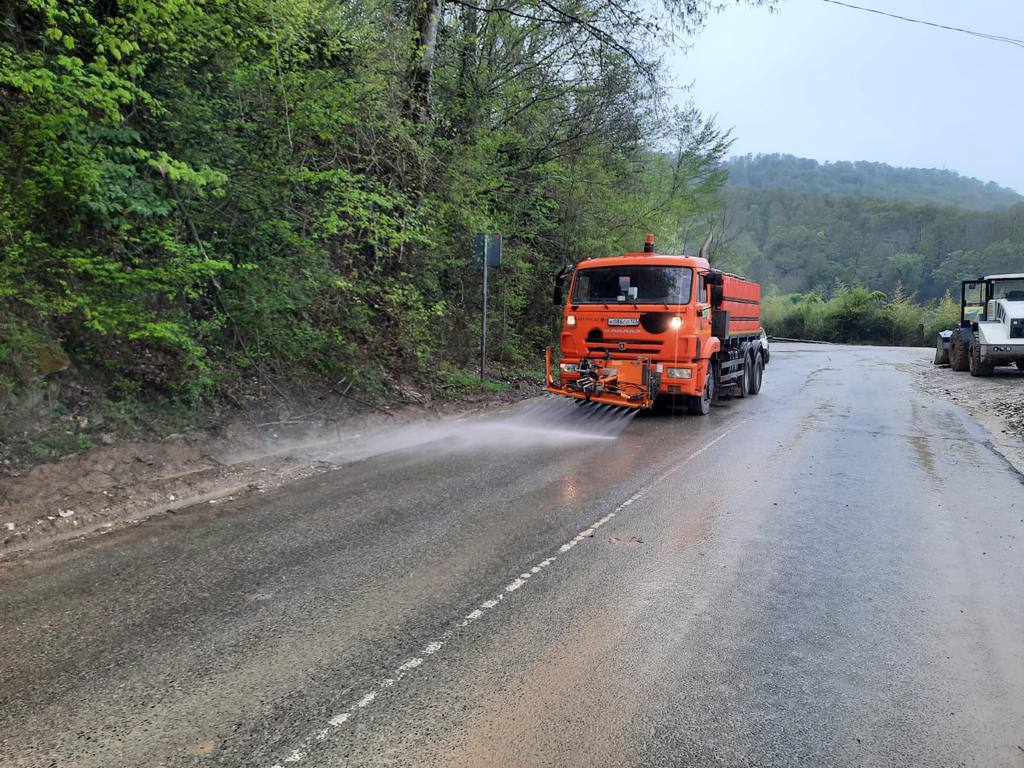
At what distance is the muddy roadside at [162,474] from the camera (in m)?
5.21

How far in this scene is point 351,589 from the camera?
164 inches

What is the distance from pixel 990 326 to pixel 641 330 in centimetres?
1312

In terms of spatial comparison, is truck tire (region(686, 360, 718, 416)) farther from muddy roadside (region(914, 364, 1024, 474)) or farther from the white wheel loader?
the white wheel loader

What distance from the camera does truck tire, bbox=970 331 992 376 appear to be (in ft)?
59.7

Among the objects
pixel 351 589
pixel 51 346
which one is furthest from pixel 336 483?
pixel 51 346

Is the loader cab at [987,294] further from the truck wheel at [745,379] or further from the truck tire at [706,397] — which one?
the truck tire at [706,397]

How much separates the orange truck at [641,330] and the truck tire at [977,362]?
11037 mm

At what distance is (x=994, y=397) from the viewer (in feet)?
47.0

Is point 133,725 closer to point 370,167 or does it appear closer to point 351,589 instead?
point 351,589

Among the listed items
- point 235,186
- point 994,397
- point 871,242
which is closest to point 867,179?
point 871,242

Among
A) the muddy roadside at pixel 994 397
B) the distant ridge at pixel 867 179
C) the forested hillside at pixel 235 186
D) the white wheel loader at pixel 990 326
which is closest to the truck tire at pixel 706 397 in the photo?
Answer: the muddy roadside at pixel 994 397

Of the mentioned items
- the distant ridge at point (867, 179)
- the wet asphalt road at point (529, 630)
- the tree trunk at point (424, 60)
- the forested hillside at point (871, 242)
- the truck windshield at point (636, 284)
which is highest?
the distant ridge at point (867, 179)

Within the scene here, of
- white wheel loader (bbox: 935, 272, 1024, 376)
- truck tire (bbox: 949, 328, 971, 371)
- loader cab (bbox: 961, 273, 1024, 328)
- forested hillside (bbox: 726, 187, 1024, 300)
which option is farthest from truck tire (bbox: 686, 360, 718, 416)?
forested hillside (bbox: 726, 187, 1024, 300)

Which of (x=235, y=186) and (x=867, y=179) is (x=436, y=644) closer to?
(x=235, y=186)
